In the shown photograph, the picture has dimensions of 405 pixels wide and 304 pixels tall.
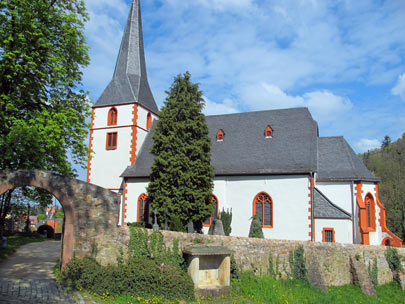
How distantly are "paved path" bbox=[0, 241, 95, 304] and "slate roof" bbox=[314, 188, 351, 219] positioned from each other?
553 inches

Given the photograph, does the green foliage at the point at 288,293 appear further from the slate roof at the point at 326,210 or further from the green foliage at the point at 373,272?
the slate roof at the point at 326,210

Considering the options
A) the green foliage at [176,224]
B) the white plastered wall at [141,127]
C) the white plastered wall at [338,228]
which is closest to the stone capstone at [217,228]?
the green foliage at [176,224]

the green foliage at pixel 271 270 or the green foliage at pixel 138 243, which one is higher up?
the green foliage at pixel 138 243

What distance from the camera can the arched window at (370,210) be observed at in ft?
69.4

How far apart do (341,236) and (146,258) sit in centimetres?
1283

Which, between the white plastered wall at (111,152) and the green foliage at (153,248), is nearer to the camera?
the green foliage at (153,248)

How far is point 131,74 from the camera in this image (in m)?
26.8

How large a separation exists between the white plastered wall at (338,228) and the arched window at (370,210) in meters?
2.60

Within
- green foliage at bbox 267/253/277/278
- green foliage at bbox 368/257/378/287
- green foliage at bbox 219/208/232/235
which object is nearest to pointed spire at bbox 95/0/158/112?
green foliage at bbox 219/208/232/235

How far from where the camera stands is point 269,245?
1321 cm

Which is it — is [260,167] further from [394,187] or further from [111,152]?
[394,187]

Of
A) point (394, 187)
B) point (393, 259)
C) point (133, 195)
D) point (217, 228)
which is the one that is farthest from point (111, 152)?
point (394, 187)

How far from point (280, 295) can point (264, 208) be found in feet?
32.1

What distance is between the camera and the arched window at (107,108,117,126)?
1025 inches
